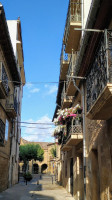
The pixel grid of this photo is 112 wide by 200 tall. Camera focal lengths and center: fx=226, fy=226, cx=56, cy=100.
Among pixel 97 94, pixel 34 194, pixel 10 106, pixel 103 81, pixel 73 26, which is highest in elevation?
pixel 73 26

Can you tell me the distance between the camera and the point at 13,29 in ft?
63.8

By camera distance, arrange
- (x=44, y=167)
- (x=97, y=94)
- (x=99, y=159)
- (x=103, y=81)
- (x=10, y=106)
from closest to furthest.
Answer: (x=103, y=81), (x=97, y=94), (x=99, y=159), (x=10, y=106), (x=44, y=167)

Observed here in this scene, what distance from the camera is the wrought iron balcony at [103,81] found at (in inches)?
212

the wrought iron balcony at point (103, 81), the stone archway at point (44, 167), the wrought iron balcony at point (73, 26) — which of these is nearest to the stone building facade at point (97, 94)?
the wrought iron balcony at point (103, 81)

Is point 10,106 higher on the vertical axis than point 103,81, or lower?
higher

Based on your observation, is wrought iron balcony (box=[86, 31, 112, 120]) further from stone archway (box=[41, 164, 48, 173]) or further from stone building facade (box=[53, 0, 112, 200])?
stone archway (box=[41, 164, 48, 173])

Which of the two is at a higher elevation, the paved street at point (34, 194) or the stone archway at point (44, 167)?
the paved street at point (34, 194)

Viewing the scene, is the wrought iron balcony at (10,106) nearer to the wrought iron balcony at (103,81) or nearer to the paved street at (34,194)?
the paved street at (34,194)

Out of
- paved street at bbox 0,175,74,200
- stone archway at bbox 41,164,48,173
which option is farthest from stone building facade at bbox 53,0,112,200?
stone archway at bbox 41,164,48,173

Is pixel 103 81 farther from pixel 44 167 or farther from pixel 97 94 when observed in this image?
pixel 44 167

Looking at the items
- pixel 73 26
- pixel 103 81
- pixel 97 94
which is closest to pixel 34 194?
pixel 73 26

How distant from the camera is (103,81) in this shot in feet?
19.1

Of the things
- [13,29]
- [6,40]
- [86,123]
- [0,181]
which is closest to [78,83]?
[86,123]

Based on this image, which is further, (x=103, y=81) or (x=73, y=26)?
(x=73, y=26)
